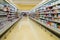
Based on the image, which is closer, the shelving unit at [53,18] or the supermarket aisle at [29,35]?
the supermarket aisle at [29,35]

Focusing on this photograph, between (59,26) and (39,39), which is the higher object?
(59,26)

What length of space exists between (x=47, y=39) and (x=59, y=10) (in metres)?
1.95

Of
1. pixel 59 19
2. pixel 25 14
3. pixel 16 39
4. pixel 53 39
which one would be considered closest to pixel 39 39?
pixel 53 39

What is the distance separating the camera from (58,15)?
6.44 meters

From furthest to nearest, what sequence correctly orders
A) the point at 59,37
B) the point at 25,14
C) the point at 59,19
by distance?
1. the point at 25,14
2. the point at 59,19
3. the point at 59,37

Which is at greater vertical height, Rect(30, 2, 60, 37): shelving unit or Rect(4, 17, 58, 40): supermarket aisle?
Rect(30, 2, 60, 37): shelving unit

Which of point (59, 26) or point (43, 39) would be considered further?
point (59, 26)

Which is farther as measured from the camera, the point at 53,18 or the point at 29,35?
the point at 53,18

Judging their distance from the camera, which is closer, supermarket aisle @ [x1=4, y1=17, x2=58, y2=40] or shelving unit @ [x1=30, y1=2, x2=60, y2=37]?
supermarket aisle @ [x1=4, y1=17, x2=58, y2=40]

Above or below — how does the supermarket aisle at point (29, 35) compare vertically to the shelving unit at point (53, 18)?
below

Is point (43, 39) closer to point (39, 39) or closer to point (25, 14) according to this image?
point (39, 39)

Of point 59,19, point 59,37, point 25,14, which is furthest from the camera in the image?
point 25,14

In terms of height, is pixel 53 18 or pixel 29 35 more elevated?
pixel 53 18

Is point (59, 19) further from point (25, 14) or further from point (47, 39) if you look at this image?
point (25, 14)
